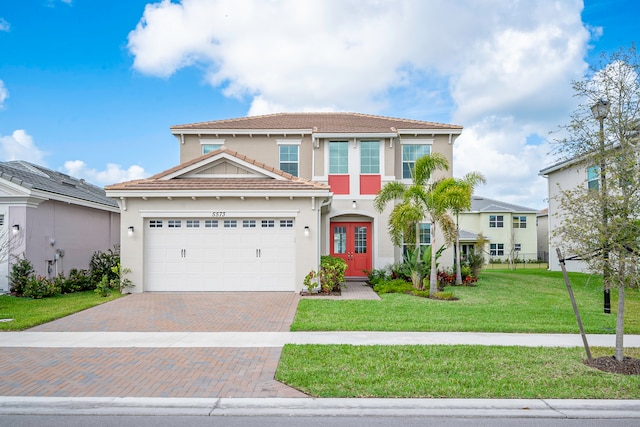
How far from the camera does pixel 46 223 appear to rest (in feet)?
53.4

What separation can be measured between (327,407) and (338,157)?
14702 millimetres

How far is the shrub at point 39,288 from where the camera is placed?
1420 cm

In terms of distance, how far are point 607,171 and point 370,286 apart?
35.6ft

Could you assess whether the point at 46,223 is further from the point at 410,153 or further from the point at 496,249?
the point at 496,249

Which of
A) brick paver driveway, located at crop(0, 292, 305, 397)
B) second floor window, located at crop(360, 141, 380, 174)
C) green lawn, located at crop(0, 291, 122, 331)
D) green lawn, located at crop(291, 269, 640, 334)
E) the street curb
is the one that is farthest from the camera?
second floor window, located at crop(360, 141, 380, 174)

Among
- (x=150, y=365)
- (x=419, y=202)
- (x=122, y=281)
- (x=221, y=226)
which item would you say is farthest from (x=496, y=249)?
(x=150, y=365)

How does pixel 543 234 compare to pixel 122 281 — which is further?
pixel 543 234

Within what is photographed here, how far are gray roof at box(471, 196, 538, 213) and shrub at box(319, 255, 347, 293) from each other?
28.1 m

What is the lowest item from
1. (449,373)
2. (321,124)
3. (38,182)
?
(449,373)

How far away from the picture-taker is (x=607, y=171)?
22.5 feet

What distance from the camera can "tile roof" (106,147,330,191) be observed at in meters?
14.4

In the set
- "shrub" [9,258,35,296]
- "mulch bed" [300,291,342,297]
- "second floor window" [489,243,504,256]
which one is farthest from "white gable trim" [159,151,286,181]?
"second floor window" [489,243,504,256]

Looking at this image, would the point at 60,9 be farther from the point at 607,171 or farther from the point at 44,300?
the point at 607,171

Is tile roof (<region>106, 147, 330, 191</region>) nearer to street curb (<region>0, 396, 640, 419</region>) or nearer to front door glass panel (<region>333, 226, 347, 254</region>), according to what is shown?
front door glass panel (<region>333, 226, 347, 254</region>)
